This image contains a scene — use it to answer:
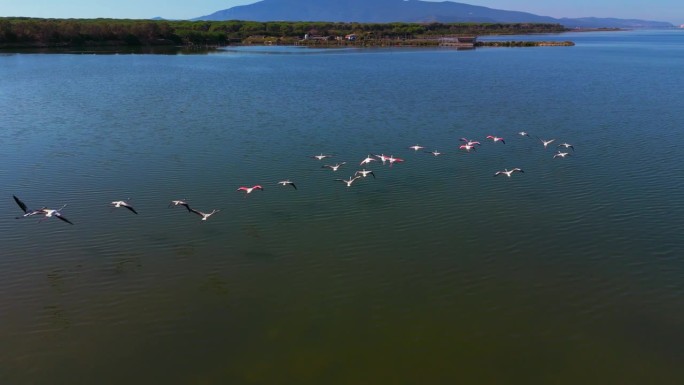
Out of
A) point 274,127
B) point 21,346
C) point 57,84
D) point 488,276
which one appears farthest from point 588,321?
point 57,84

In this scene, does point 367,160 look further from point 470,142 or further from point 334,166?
point 470,142

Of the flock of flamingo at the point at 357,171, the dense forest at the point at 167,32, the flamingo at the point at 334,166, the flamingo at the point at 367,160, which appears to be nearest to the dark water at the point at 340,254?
the flock of flamingo at the point at 357,171

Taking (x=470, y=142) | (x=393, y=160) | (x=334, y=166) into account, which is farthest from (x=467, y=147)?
(x=334, y=166)

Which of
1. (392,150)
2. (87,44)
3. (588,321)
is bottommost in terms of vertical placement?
(588,321)

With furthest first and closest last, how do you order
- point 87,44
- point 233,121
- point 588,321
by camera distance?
1. point 87,44
2. point 233,121
3. point 588,321

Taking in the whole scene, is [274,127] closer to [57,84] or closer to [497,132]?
[497,132]

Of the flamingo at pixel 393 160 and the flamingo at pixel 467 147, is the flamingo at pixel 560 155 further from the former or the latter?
the flamingo at pixel 393 160
